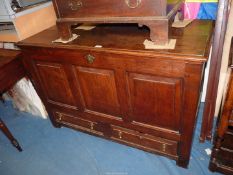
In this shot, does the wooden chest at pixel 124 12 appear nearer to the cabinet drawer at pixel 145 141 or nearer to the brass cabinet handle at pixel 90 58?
the brass cabinet handle at pixel 90 58

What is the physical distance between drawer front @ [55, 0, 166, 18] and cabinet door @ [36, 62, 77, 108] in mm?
Answer: 365

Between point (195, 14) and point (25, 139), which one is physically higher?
point (195, 14)

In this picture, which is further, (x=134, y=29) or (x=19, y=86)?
(x=19, y=86)

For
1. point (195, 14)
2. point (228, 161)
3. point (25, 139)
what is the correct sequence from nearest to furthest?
1. point (228, 161)
2. point (195, 14)
3. point (25, 139)

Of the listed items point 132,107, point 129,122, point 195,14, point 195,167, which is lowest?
point 195,167

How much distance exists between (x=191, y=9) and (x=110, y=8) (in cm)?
66

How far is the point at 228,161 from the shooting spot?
130 centimetres

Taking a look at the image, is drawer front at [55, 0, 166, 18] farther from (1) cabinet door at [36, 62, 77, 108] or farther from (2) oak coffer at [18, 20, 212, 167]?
(1) cabinet door at [36, 62, 77, 108]

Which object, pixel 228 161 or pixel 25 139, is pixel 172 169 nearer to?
pixel 228 161

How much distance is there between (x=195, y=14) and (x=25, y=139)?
1742mm

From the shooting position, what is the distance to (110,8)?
108cm

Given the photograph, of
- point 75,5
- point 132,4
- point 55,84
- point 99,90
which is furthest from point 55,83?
point 132,4

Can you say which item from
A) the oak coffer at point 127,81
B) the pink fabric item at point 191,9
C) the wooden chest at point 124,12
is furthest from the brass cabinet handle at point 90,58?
the pink fabric item at point 191,9

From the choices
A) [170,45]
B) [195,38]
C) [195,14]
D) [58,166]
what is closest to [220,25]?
[195,38]
